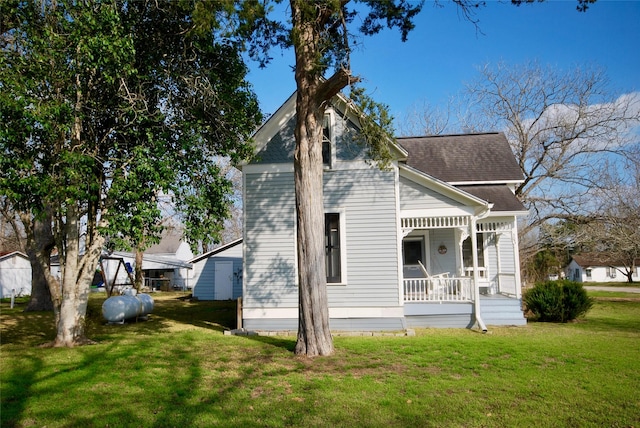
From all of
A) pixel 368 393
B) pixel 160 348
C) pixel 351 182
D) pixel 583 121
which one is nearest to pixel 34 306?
pixel 160 348

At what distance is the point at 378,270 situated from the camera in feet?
39.6

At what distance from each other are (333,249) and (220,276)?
15542 millimetres

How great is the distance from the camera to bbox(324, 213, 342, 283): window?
12297 millimetres

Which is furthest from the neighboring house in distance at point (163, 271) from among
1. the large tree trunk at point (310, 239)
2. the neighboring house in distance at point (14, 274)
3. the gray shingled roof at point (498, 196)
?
the large tree trunk at point (310, 239)

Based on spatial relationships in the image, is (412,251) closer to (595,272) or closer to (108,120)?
(108,120)

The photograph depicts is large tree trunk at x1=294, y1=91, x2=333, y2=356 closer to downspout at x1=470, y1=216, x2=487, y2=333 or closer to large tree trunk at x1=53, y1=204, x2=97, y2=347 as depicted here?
large tree trunk at x1=53, y1=204, x2=97, y2=347

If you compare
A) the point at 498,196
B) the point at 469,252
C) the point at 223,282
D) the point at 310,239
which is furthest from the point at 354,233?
the point at 223,282

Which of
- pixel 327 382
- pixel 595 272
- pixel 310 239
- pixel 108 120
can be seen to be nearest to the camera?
pixel 327 382

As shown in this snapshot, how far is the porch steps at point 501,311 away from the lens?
1335 centimetres

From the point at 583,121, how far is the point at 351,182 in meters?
16.2

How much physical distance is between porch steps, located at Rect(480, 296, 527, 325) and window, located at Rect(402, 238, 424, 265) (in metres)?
2.49

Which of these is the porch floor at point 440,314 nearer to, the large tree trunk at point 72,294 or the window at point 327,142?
the window at point 327,142

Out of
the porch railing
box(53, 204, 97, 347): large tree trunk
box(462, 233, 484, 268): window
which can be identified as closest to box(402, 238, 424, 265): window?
box(462, 233, 484, 268): window

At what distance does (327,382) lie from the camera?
6.93 metres
